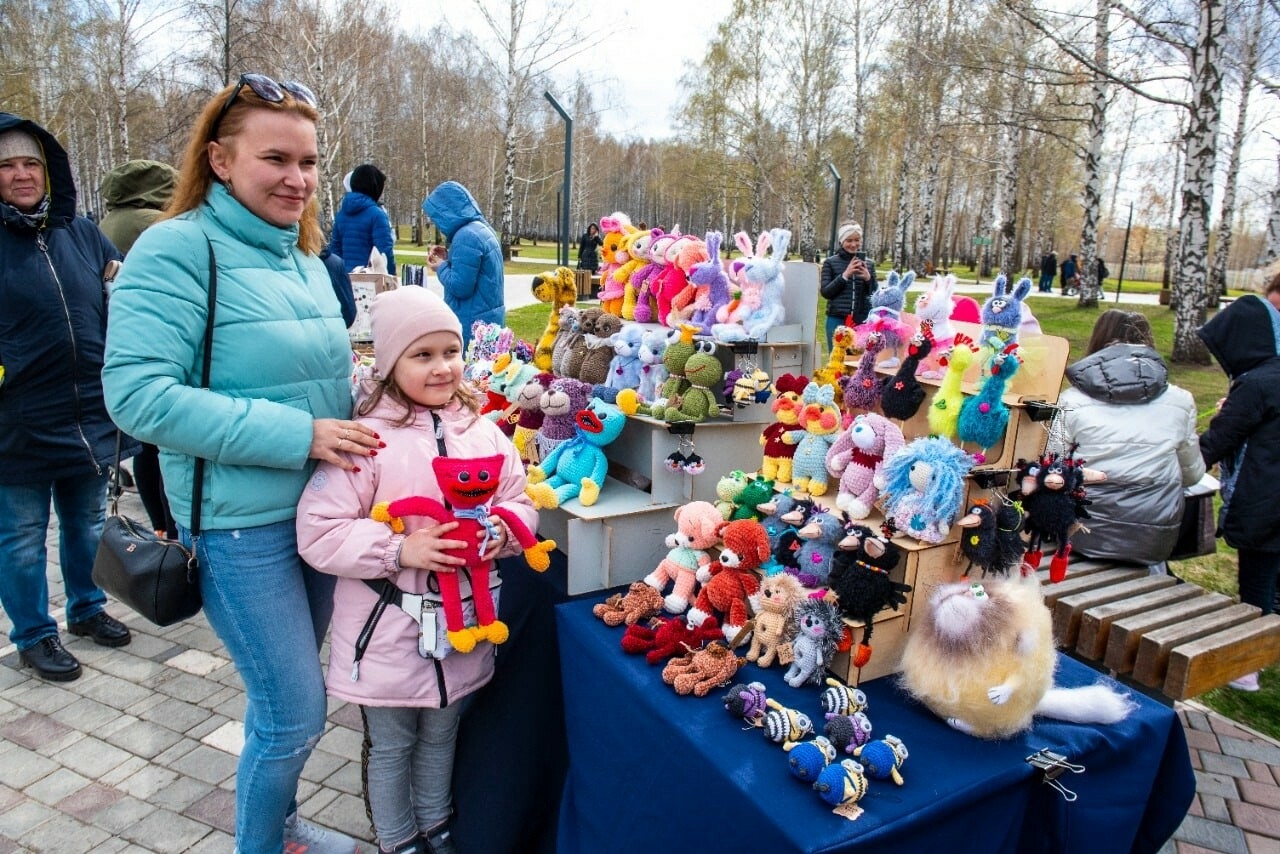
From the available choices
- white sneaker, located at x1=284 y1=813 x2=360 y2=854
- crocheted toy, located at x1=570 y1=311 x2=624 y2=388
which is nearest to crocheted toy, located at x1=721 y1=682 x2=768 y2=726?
white sneaker, located at x1=284 y1=813 x2=360 y2=854

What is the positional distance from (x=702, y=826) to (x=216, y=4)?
16.7 metres

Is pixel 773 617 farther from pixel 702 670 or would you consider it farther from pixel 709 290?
pixel 709 290

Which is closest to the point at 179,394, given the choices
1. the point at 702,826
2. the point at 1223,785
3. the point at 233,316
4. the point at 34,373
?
the point at 233,316

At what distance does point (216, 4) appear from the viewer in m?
13.6

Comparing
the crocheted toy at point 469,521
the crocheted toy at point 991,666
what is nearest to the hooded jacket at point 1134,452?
the crocheted toy at point 991,666

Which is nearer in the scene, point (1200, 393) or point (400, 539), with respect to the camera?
point (400, 539)

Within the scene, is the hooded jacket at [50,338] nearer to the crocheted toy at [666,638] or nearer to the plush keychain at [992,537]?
the crocheted toy at [666,638]

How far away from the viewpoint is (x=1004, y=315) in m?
2.09

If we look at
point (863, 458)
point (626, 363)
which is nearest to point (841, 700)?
point (863, 458)

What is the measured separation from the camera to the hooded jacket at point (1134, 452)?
9.77 ft

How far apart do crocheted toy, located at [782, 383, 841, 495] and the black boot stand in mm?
2921

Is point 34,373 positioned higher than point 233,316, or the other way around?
point 233,316

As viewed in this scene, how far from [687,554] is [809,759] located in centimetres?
79

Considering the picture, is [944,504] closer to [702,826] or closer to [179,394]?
[702,826]
